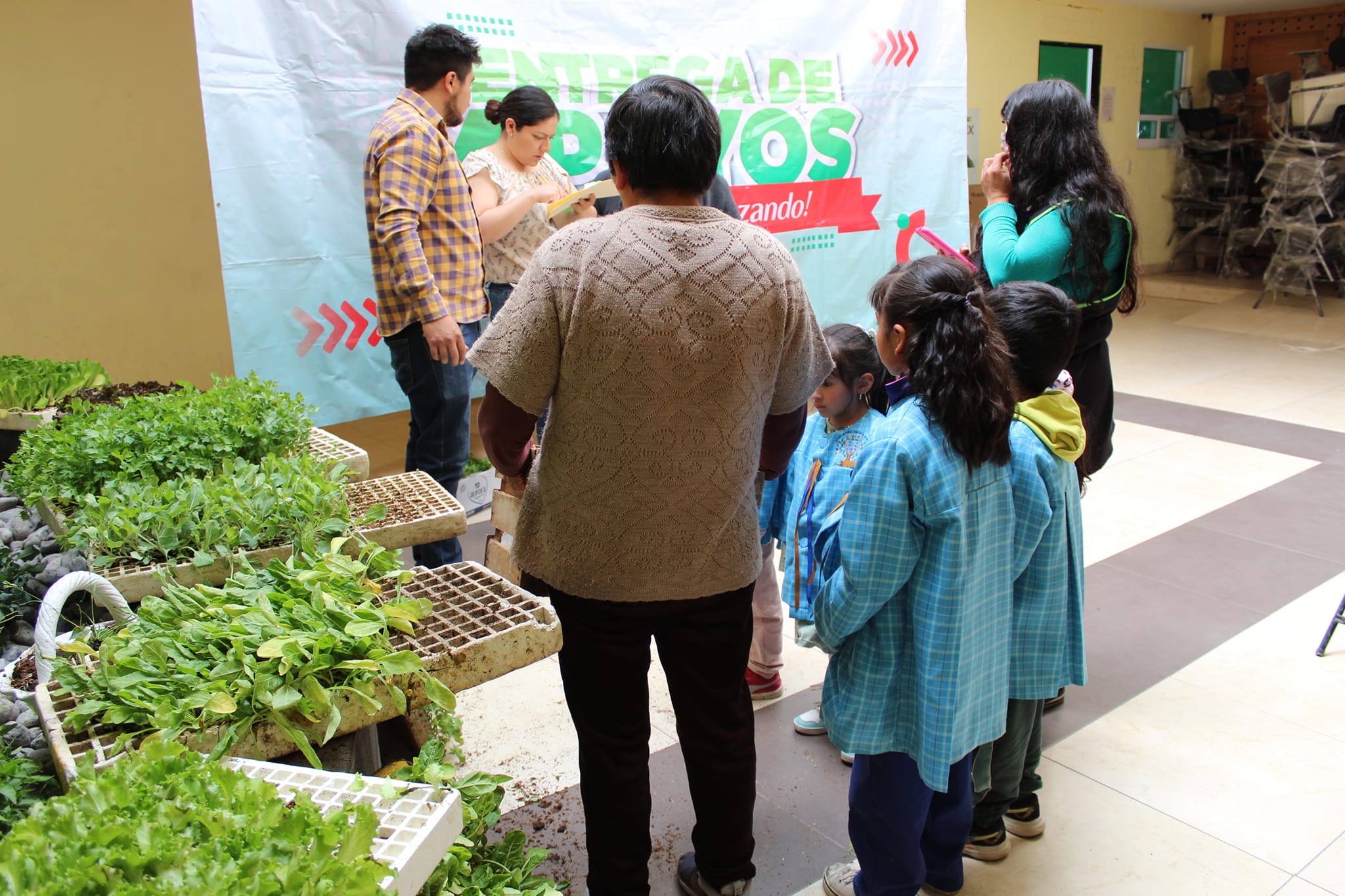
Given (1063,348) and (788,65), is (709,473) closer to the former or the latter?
(1063,348)

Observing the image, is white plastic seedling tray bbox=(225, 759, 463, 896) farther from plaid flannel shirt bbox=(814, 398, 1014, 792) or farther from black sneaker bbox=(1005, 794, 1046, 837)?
black sneaker bbox=(1005, 794, 1046, 837)

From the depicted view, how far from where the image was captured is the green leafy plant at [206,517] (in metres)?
1.80

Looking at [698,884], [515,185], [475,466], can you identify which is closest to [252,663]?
[698,884]

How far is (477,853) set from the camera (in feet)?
5.20

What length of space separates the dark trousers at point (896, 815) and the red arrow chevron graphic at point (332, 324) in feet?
9.63

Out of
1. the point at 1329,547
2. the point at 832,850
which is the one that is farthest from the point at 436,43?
the point at 1329,547

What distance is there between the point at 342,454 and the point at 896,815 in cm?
156

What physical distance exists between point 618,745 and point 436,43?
7.54 feet

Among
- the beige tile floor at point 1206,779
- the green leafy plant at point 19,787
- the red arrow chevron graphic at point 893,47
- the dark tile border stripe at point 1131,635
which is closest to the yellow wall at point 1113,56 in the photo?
the red arrow chevron graphic at point 893,47

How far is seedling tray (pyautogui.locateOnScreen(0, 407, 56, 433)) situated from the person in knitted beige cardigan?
1779mm

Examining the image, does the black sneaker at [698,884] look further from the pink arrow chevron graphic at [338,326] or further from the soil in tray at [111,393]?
the pink arrow chevron graphic at [338,326]

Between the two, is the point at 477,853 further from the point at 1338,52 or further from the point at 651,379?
the point at 1338,52

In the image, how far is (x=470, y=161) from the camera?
380 cm

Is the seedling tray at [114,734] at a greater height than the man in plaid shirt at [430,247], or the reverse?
the man in plaid shirt at [430,247]
